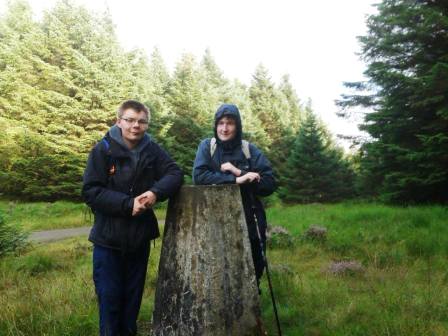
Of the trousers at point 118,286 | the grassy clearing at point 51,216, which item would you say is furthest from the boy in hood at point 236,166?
the grassy clearing at point 51,216

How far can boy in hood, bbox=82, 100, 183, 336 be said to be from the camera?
2967mm

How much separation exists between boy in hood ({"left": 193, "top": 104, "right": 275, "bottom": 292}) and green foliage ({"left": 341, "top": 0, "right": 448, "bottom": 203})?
7.59m

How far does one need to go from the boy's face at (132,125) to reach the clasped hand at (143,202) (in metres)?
0.53

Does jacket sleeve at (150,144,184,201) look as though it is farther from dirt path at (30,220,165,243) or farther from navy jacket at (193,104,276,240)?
dirt path at (30,220,165,243)

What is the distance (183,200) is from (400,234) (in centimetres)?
611

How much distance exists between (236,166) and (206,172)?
0.31 m

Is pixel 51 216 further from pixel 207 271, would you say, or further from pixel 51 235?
pixel 207 271

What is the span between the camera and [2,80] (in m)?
22.2

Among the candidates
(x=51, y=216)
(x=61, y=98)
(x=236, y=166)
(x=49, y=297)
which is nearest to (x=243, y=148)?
(x=236, y=166)

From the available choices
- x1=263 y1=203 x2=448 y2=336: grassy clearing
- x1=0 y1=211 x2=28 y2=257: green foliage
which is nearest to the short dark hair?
x1=263 y1=203 x2=448 y2=336: grassy clearing

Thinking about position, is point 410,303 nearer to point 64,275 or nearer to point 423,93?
point 64,275

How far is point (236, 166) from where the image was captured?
3.71 metres

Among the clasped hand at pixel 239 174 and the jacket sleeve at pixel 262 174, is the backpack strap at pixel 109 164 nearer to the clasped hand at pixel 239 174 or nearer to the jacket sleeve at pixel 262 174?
the clasped hand at pixel 239 174

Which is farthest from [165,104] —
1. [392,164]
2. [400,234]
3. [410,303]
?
[410,303]
